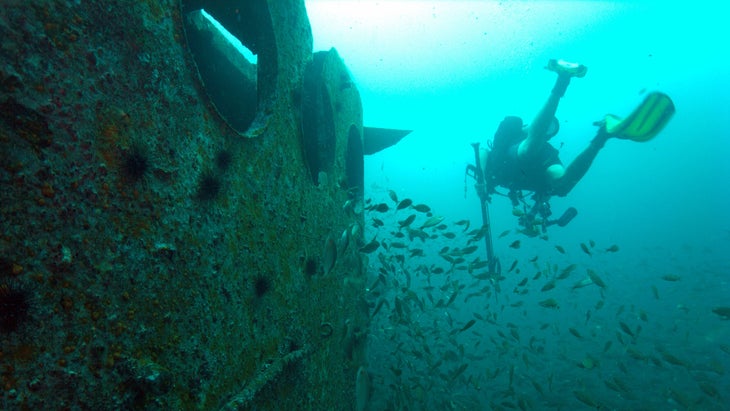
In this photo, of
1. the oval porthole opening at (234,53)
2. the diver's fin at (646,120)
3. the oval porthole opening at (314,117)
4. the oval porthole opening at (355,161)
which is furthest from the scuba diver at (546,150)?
the oval porthole opening at (234,53)

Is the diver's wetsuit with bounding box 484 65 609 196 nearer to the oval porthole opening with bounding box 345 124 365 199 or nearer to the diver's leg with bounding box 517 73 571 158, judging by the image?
the diver's leg with bounding box 517 73 571 158

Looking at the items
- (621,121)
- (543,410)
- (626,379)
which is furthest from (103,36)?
(626,379)

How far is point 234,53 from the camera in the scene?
462 centimetres

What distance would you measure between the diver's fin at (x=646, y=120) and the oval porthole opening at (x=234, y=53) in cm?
747

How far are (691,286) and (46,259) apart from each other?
32687mm

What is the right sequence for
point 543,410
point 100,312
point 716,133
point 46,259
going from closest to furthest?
point 46,259, point 100,312, point 543,410, point 716,133

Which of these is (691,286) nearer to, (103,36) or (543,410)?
(543,410)

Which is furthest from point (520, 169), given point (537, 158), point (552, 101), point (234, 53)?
point (234, 53)

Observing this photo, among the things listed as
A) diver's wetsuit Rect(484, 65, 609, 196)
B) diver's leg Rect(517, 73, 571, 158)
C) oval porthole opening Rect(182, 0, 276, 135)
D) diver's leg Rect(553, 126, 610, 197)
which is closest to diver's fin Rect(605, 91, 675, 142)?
diver's leg Rect(553, 126, 610, 197)

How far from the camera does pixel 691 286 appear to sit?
23578mm

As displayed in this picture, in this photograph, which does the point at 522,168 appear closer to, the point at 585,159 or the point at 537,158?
the point at 537,158

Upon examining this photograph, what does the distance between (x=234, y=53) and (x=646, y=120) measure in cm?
813

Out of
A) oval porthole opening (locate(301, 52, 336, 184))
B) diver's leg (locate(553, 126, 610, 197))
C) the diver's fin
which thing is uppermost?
the diver's fin

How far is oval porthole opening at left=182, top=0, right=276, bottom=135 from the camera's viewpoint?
126 inches
